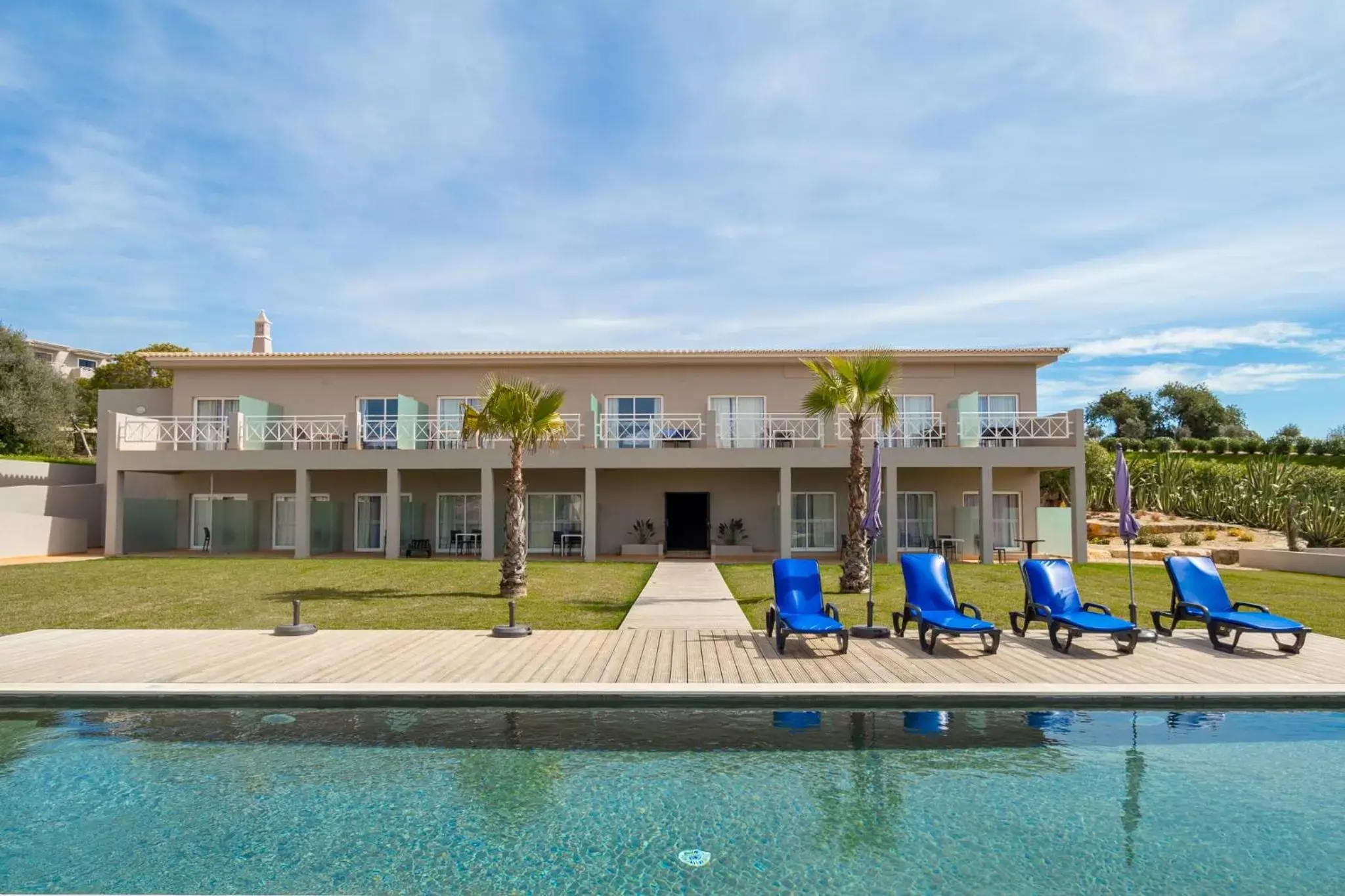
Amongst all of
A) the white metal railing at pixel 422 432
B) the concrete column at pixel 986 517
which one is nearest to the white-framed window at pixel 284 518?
the white metal railing at pixel 422 432

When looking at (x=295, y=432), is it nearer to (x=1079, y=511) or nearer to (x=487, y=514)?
(x=487, y=514)

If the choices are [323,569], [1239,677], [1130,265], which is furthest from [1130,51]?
[323,569]

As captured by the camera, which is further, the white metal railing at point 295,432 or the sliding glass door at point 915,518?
the sliding glass door at point 915,518

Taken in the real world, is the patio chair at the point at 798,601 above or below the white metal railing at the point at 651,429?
below

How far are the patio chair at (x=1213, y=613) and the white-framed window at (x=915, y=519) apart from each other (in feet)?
39.5

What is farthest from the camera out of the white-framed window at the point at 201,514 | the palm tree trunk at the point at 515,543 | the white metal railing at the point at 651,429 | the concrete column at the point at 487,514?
the white-framed window at the point at 201,514

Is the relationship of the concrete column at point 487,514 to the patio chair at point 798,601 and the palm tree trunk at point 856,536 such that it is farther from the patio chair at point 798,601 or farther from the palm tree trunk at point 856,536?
the patio chair at point 798,601

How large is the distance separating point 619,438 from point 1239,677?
53.5 ft

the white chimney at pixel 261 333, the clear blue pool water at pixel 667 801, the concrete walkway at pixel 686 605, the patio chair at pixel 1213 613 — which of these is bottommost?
the clear blue pool water at pixel 667 801

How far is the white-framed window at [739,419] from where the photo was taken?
→ 22.7 metres

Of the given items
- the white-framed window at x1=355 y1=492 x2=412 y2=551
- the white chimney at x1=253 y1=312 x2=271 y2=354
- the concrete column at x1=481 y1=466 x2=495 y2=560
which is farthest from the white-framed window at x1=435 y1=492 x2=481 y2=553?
the white chimney at x1=253 y1=312 x2=271 y2=354

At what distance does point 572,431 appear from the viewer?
74.8 ft

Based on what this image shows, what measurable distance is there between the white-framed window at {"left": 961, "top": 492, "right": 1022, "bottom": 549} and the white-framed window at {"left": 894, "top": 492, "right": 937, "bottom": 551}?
1.09 metres

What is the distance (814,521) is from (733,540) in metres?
2.52
